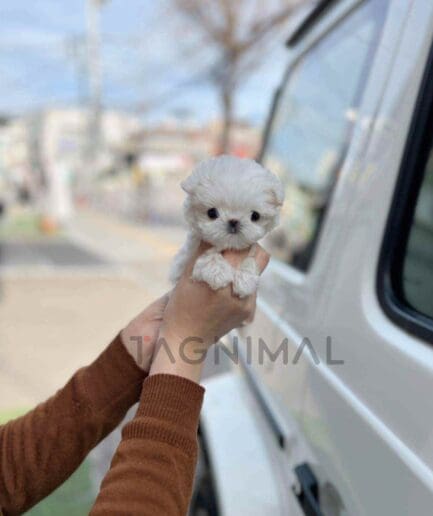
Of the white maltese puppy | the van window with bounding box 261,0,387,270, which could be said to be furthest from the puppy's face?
the van window with bounding box 261,0,387,270

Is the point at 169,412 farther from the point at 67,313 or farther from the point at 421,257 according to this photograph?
the point at 67,313

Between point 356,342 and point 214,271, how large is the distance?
403 mm

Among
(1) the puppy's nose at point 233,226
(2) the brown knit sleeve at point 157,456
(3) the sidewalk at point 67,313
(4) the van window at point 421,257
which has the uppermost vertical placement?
(3) the sidewalk at point 67,313

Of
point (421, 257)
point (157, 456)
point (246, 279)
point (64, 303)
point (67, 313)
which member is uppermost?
point (64, 303)

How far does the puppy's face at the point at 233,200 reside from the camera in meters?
0.72

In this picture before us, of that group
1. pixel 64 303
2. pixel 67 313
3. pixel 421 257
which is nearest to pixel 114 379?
pixel 421 257

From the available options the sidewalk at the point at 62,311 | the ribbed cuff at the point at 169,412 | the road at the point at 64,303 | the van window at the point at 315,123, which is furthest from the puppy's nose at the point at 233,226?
the sidewalk at the point at 62,311

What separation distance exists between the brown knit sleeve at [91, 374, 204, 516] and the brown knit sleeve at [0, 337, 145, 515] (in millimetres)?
200

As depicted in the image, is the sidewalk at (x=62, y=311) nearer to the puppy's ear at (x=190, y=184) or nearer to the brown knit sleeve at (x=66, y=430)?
the brown knit sleeve at (x=66, y=430)

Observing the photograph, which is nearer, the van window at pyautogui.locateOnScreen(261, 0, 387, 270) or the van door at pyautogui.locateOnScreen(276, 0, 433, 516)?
the van door at pyautogui.locateOnScreen(276, 0, 433, 516)

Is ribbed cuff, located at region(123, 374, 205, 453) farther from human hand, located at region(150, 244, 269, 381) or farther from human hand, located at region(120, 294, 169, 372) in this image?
human hand, located at region(120, 294, 169, 372)

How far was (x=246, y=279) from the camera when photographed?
74 cm

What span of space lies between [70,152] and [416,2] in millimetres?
21678

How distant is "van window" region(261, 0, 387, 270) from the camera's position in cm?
155
